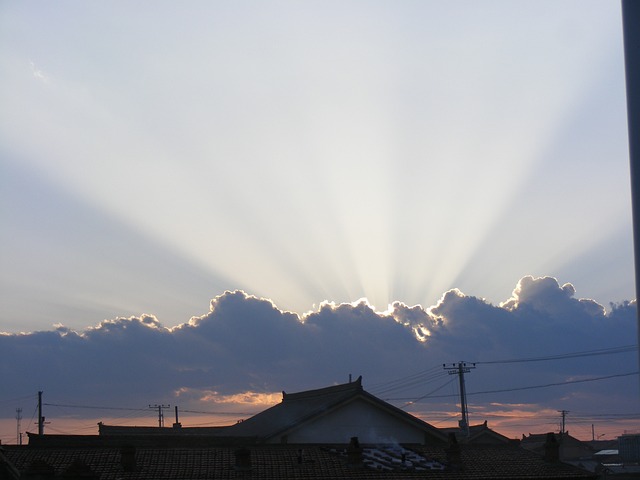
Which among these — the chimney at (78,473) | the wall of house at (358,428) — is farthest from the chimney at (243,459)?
the wall of house at (358,428)

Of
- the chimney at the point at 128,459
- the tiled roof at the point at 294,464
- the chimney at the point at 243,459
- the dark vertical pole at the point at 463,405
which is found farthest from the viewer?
the dark vertical pole at the point at 463,405

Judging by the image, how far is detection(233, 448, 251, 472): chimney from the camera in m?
37.1

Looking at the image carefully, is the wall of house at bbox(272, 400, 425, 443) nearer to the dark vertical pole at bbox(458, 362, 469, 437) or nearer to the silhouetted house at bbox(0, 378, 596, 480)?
the silhouetted house at bbox(0, 378, 596, 480)

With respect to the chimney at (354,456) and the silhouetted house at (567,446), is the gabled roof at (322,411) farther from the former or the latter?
the silhouetted house at (567,446)

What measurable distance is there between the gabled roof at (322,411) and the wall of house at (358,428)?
30 cm

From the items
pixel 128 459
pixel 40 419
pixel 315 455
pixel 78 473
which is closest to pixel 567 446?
pixel 40 419

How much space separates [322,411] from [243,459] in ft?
39.4

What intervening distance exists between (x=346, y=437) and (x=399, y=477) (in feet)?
38.7

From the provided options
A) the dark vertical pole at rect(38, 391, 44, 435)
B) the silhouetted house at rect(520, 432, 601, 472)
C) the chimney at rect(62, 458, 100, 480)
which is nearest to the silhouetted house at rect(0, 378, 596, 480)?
the chimney at rect(62, 458, 100, 480)

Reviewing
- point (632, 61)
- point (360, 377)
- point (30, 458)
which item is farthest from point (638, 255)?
point (360, 377)

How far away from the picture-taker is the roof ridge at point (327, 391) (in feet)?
164

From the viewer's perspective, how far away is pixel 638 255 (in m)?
10.9

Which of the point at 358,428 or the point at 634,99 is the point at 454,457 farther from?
the point at 634,99

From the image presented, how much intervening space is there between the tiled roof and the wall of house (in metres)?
5.88
